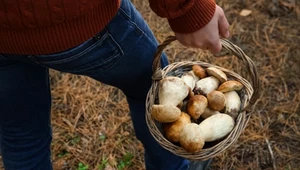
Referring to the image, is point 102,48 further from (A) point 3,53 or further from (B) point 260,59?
(B) point 260,59

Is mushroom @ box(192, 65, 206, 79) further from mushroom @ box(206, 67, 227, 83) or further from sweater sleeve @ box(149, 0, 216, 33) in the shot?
sweater sleeve @ box(149, 0, 216, 33)

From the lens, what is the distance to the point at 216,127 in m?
0.99

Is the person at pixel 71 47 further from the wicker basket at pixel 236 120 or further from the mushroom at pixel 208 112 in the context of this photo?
the mushroom at pixel 208 112

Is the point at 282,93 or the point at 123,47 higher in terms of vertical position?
the point at 123,47

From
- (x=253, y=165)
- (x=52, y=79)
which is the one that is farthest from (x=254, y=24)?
(x=52, y=79)

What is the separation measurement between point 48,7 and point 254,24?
1.45 metres

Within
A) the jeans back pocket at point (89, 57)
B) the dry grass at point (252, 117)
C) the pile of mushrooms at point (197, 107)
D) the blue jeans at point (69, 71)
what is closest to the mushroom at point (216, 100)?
the pile of mushrooms at point (197, 107)

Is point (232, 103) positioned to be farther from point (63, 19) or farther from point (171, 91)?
point (63, 19)

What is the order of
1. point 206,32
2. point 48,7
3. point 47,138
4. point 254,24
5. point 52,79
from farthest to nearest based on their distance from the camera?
point 254,24 → point 52,79 → point 47,138 → point 206,32 → point 48,7

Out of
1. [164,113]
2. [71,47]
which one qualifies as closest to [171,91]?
[164,113]

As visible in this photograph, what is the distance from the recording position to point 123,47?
35.2 inches

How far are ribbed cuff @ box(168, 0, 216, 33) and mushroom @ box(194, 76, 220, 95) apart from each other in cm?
26

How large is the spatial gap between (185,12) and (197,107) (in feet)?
0.87

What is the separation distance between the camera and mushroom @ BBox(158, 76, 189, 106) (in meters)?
1.01
